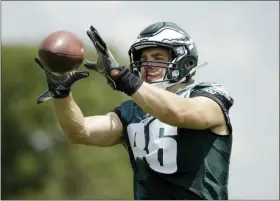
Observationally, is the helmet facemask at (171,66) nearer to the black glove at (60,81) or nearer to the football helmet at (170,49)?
the football helmet at (170,49)

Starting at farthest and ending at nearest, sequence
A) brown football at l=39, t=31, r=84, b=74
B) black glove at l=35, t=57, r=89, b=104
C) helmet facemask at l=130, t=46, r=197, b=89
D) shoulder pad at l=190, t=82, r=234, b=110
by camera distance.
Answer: helmet facemask at l=130, t=46, r=197, b=89 → shoulder pad at l=190, t=82, r=234, b=110 → black glove at l=35, t=57, r=89, b=104 → brown football at l=39, t=31, r=84, b=74

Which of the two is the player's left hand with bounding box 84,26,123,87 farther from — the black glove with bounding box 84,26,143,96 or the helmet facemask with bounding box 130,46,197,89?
the helmet facemask with bounding box 130,46,197,89

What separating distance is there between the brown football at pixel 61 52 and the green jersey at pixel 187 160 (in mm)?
844

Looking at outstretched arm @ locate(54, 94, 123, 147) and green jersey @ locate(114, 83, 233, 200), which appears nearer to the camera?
green jersey @ locate(114, 83, 233, 200)

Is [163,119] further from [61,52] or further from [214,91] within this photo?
[61,52]

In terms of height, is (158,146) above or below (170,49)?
below

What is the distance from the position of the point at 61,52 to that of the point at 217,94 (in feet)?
3.99

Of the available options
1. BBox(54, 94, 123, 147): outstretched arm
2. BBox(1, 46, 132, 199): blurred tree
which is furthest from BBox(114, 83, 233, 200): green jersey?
BBox(1, 46, 132, 199): blurred tree

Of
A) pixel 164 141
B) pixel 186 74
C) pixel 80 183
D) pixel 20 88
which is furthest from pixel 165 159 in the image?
pixel 20 88

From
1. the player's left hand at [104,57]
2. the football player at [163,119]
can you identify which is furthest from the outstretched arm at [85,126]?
the player's left hand at [104,57]

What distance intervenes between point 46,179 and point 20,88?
163 inches

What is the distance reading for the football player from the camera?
7055 mm

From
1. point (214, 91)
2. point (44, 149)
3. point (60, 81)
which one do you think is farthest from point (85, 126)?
point (44, 149)

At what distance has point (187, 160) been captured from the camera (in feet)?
24.5
